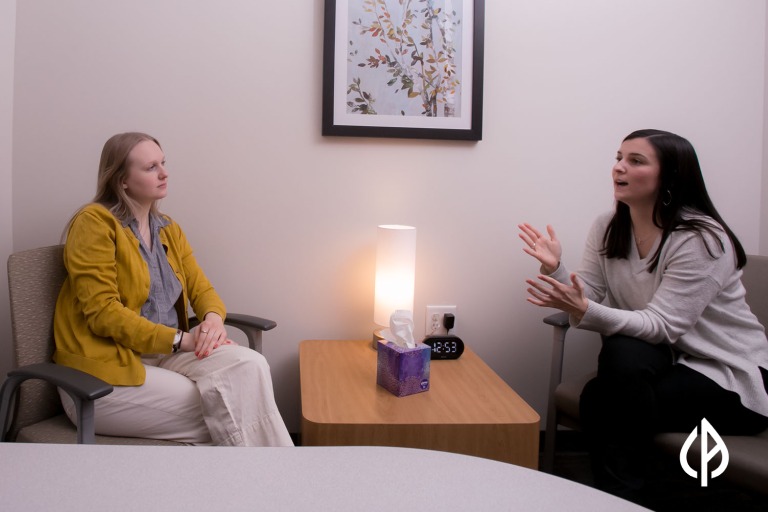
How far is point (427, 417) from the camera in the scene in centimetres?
158

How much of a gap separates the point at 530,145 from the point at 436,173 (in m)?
0.40

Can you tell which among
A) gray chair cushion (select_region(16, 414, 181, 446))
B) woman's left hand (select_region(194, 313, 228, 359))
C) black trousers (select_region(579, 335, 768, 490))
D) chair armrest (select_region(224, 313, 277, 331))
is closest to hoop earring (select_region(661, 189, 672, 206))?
black trousers (select_region(579, 335, 768, 490))

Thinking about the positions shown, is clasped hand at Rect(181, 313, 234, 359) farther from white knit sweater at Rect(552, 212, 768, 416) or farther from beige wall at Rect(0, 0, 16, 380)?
white knit sweater at Rect(552, 212, 768, 416)

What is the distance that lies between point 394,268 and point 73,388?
111 centimetres

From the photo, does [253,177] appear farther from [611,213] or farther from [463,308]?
[611,213]

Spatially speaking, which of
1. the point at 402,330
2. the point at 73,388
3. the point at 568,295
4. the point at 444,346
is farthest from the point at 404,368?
the point at 73,388

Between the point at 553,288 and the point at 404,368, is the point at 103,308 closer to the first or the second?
the point at 404,368

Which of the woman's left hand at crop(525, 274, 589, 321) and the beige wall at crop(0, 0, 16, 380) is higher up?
the beige wall at crop(0, 0, 16, 380)

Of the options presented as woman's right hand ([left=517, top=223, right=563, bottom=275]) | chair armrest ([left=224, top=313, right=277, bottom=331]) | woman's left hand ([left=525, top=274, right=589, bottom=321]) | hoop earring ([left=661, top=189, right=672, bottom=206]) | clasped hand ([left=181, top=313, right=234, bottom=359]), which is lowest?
clasped hand ([left=181, top=313, right=234, bottom=359])

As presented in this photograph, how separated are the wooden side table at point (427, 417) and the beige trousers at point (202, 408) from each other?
5.2 inches

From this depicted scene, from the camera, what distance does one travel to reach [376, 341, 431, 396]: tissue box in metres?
1.73


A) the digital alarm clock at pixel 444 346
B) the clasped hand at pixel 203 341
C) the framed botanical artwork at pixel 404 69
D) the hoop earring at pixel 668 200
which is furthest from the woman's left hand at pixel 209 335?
the hoop earring at pixel 668 200

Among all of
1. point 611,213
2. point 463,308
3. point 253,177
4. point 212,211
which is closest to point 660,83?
point 611,213

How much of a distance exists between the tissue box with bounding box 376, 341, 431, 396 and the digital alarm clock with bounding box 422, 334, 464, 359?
322 mm
